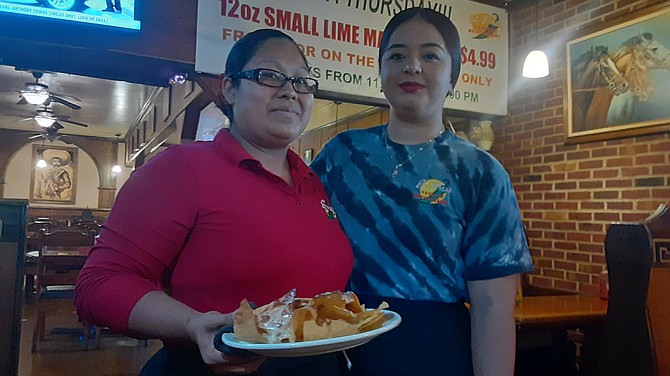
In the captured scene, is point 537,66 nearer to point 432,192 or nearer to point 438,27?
point 438,27

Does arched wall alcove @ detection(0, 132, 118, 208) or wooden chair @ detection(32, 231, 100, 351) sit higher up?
arched wall alcove @ detection(0, 132, 118, 208)

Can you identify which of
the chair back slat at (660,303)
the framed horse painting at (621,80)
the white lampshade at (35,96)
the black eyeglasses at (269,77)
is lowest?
the chair back slat at (660,303)

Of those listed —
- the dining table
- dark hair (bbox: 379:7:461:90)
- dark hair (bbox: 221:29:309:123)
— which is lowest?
the dining table

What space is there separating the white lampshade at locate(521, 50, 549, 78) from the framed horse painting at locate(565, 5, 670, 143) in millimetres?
168

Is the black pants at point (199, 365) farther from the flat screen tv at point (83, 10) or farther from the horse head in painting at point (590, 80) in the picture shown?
the horse head in painting at point (590, 80)

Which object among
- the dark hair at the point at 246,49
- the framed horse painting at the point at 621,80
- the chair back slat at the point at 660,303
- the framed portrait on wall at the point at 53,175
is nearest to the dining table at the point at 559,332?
the chair back slat at the point at 660,303

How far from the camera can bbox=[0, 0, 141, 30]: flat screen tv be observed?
2525 mm

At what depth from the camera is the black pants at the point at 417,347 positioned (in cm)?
117

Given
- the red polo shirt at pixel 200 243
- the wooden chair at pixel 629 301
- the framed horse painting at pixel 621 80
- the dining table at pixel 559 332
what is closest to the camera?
the red polo shirt at pixel 200 243

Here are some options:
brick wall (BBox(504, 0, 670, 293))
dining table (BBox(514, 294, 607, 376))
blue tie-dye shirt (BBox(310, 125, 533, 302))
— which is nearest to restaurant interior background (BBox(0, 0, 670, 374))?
brick wall (BBox(504, 0, 670, 293))

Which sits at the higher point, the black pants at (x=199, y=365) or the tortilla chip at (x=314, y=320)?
the tortilla chip at (x=314, y=320)

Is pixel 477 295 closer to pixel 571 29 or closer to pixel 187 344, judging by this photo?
pixel 187 344

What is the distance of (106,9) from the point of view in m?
2.68

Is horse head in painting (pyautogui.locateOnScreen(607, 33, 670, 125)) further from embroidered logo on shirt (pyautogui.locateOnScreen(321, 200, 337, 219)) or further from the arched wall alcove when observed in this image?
the arched wall alcove
